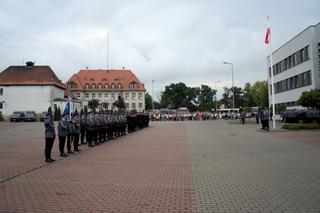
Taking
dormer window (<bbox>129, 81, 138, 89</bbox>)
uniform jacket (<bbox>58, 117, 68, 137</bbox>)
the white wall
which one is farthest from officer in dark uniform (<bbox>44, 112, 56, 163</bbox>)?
dormer window (<bbox>129, 81, 138, 89</bbox>)

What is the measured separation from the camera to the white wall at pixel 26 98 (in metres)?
67.3

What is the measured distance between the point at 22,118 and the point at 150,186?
48.8m

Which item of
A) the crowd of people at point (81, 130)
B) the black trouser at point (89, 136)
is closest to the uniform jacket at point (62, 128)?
the crowd of people at point (81, 130)

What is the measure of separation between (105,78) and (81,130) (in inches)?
3244

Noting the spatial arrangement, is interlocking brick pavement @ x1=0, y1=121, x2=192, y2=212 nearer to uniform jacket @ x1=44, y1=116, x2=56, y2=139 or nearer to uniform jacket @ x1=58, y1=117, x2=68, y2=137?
uniform jacket @ x1=44, y1=116, x2=56, y2=139

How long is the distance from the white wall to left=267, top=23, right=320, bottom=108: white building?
139 feet

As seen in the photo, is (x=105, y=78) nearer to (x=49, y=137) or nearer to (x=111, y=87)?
(x=111, y=87)

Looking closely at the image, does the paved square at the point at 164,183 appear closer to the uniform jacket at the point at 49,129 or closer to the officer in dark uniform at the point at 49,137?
the officer in dark uniform at the point at 49,137

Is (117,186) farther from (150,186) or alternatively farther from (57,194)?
(57,194)

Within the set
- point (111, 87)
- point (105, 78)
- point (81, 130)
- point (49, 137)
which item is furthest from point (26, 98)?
point (49, 137)

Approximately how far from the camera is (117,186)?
25.3 ft

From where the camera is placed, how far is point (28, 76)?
228 feet

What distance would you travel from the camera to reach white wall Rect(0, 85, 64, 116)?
67312 millimetres

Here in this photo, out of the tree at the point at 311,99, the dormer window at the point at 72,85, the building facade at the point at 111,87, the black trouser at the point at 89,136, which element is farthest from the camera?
the building facade at the point at 111,87
